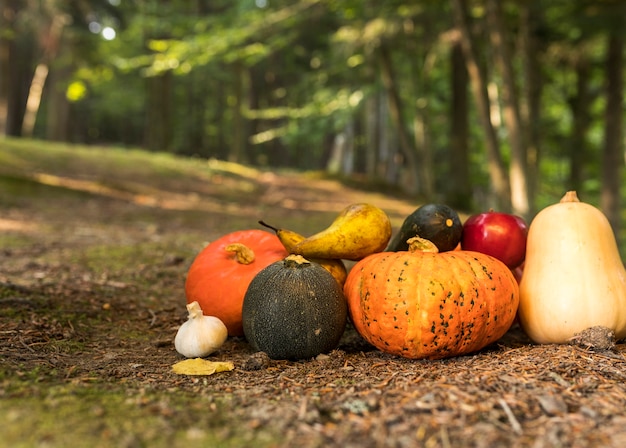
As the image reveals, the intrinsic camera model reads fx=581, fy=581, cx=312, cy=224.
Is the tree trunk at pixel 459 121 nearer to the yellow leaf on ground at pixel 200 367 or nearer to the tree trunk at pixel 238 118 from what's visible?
the tree trunk at pixel 238 118

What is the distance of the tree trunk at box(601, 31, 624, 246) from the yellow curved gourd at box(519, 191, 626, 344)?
29.1ft

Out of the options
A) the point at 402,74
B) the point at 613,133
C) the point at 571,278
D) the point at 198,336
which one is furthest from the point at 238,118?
the point at 571,278

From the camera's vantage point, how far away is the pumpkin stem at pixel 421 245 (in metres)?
2.84

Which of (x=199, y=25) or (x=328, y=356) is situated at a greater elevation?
(x=199, y=25)

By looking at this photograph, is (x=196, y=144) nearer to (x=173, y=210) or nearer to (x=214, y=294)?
(x=173, y=210)

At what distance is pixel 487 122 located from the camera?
8.77m

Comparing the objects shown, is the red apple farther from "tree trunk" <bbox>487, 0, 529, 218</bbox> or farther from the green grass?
"tree trunk" <bbox>487, 0, 529, 218</bbox>

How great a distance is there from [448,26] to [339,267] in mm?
11855

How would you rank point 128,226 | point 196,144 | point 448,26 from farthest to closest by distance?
point 196,144 → point 448,26 → point 128,226

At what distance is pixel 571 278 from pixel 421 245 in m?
0.74

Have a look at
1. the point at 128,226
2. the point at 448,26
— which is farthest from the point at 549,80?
the point at 128,226

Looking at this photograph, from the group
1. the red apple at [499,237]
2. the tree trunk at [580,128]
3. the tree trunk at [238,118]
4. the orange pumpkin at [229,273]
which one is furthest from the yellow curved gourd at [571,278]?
the tree trunk at [238,118]

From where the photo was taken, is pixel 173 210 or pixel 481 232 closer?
pixel 481 232

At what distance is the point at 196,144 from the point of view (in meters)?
36.5
